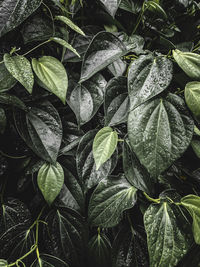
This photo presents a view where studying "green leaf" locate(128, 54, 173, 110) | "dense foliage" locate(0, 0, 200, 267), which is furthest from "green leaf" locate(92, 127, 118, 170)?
"green leaf" locate(128, 54, 173, 110)

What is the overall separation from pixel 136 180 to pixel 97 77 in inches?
12.6

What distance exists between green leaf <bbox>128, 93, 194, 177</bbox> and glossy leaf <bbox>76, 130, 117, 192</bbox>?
0.15 m

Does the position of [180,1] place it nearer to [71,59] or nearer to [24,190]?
[71,59]

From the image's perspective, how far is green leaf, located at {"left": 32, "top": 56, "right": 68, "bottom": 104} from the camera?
51cm

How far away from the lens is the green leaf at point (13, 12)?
0.51 meters

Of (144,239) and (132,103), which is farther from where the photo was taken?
(144,239)

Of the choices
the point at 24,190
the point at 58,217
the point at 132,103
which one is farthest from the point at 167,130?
the point at 24,190

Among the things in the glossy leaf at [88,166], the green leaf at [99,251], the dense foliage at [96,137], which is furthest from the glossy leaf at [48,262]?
the glossy leaf at [88,166]

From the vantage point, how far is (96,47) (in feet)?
1.92

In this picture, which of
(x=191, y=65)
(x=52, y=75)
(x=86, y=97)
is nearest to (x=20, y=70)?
(x=52, y=75)

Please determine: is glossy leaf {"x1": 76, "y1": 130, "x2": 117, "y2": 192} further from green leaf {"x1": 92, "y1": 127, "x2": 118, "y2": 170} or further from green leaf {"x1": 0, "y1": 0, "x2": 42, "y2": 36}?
green leaf {"x1": 0, "y1": 0, "x2": 42, "y2": 36}

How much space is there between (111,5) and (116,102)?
265mm

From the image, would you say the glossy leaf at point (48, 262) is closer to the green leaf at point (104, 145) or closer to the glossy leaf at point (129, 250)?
the glossy leaf at point (129, 250)

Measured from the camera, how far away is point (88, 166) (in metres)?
0.62
